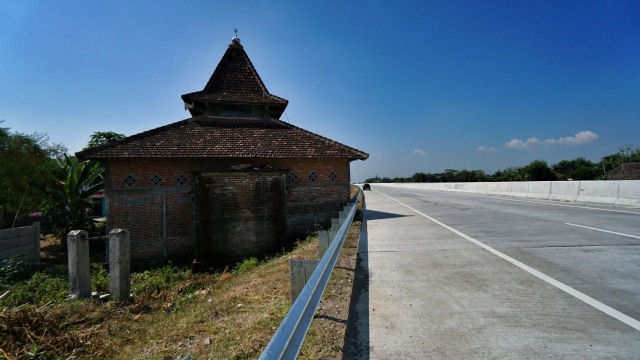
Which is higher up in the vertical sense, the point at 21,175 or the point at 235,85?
the point at 235,85

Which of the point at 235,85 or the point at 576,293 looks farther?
the point at 235,85

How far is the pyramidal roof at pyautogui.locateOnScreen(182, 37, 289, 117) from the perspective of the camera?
16375mm

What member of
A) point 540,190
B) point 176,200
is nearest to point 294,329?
point 176,200

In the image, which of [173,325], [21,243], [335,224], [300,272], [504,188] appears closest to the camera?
[300,272]

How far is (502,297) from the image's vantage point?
13.3 ft

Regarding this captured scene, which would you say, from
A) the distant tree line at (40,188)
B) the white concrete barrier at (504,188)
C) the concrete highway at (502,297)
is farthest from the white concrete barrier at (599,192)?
→ the distant tree line at (40,188)

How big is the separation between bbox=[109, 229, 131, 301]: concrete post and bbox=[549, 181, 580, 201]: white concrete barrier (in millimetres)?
20322

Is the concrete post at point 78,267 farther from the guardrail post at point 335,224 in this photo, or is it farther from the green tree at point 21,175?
the green tree at point 21,175

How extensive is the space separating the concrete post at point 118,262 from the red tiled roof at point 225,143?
6.57 m

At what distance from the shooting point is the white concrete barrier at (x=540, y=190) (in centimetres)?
1895

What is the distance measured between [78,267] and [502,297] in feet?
26.4

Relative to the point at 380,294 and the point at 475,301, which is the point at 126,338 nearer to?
the point at 380,294

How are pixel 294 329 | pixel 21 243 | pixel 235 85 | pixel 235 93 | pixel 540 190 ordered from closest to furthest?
pixel 294 329 < pixel 21 243 < pixel 235 93 < pixel 235 85 < pixel 540 190

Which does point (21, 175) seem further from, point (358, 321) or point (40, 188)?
point (358, 321)
